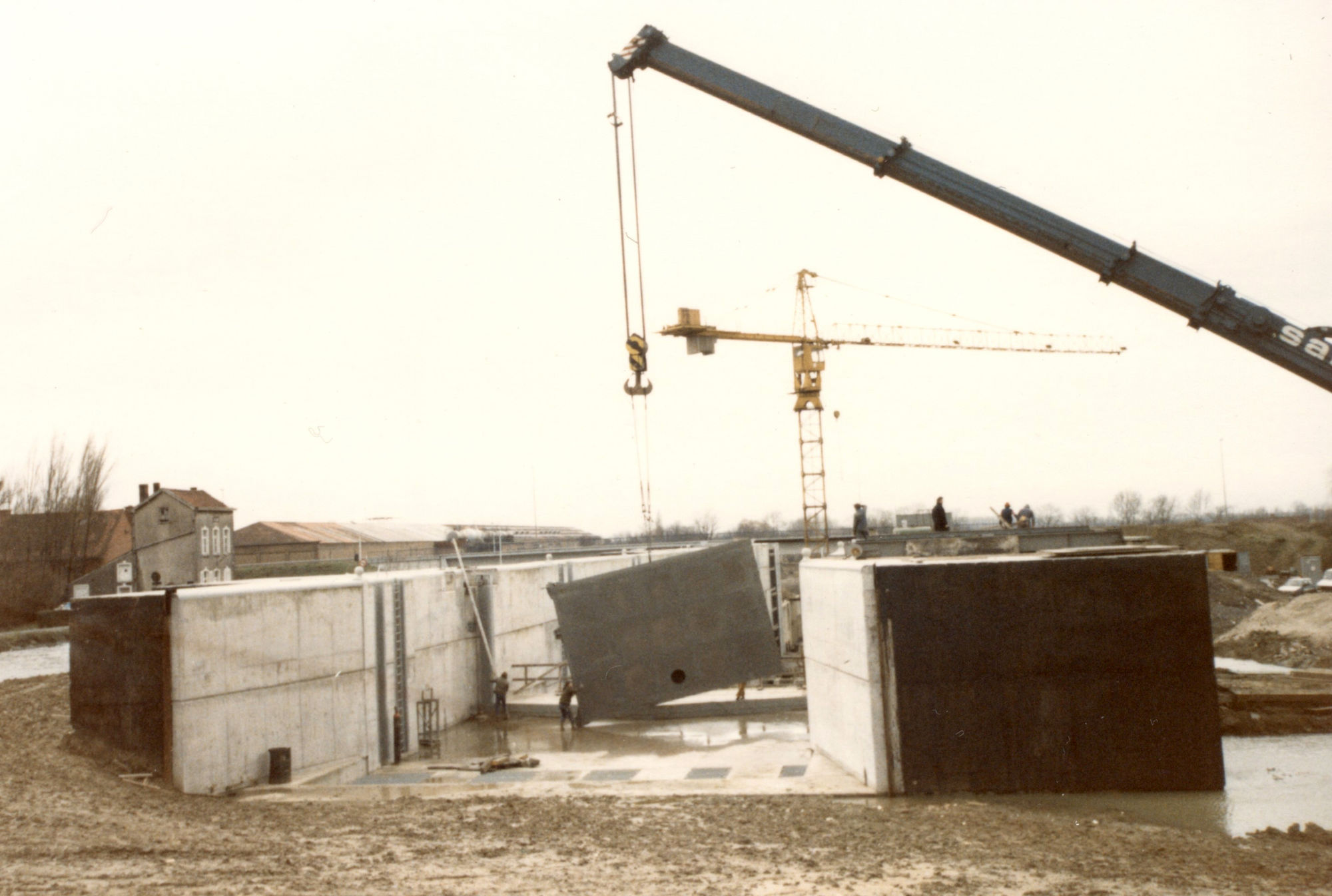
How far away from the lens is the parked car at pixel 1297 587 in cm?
4721

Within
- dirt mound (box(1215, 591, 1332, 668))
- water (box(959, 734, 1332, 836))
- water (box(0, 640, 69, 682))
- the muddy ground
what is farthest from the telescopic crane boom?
water (box(0, 640, 69, 682))

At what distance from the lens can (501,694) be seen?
81.8ft

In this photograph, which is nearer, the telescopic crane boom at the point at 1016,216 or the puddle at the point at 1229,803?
the puddle at the point at 1229,803

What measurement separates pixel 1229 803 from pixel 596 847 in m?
8.82

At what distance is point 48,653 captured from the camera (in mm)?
43500

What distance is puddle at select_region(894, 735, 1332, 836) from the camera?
43.5 feet

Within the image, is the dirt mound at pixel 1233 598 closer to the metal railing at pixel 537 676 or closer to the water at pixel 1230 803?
the metal railing at pixel 537 676

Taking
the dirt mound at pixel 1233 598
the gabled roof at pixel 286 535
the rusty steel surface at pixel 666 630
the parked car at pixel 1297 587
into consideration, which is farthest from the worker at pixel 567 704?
the gabled roof at pixel 286 535

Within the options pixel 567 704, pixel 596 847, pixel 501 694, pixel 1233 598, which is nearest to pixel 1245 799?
pixel 596 847

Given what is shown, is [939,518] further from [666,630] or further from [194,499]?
[194,499]

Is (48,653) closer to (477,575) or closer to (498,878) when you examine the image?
(477,575)

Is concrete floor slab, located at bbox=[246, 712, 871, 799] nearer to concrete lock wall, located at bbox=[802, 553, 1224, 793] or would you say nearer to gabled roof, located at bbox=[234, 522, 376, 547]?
concrete lock wall, located at bbox=[802, 553, 1224, 793]

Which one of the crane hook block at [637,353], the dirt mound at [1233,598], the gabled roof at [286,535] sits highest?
the crane hook block at [637,353]

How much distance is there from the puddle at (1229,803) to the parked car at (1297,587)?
35.7m
